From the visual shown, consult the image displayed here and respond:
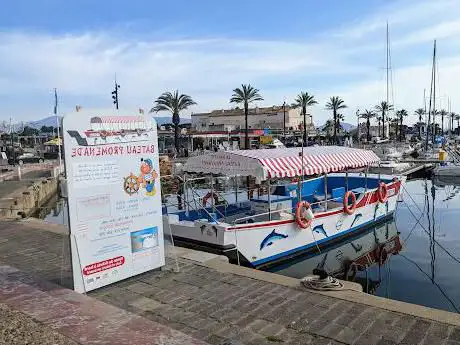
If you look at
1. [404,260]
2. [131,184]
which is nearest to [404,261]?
[404,260]

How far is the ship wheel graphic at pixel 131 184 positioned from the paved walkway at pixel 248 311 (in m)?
1.51

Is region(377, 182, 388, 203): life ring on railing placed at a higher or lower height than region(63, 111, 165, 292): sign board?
lower

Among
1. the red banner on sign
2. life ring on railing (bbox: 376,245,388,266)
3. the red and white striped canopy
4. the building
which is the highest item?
the building

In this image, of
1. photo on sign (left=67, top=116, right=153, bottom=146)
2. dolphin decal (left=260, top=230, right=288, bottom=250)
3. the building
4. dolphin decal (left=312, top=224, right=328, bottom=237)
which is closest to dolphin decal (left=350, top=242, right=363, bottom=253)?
dolphin decal (left=312, top=224, right=328, bottom=237)

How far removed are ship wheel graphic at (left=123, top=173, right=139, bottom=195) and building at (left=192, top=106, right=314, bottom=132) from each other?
262ft

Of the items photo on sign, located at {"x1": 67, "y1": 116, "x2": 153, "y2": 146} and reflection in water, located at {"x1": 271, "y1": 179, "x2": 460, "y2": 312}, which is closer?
photo on sign, located at {"x1": 67, "y1": 116, "x2": 153, "y2": 146}

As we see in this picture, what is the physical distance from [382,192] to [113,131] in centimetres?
1343

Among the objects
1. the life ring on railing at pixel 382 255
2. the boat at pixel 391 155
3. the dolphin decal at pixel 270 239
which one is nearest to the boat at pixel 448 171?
the boat at pixel 391 155

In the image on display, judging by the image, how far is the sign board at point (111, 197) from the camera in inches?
265

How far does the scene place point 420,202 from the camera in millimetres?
26594

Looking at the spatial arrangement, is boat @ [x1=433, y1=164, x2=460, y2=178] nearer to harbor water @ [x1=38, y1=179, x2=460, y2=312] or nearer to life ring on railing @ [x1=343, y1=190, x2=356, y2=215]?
harbor water @ [x1=38, y1=179, x2=460, y2=312]

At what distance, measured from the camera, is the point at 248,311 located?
632 cm

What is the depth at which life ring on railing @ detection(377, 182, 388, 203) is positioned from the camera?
17.6 m

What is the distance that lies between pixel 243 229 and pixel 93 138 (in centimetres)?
588
